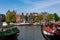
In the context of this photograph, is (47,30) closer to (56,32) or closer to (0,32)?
(56,32)

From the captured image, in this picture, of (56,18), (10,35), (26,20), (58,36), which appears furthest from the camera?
(26,20)

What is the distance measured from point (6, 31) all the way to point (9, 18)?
10815 cm

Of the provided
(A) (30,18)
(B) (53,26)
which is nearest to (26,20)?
(A) (30,18)

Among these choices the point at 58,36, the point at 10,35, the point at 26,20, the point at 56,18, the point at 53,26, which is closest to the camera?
the point at 58,36

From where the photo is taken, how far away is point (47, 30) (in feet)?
140

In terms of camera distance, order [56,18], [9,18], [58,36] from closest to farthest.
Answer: [58,36] < [9,18] < [56,18]

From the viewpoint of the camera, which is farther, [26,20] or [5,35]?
[26,20]

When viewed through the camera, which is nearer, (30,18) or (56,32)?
(56,32)

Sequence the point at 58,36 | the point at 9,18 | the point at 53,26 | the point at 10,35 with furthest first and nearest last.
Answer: the point at 9,18 < the point at 53,26 < the point at 10,35 < the point at 58,36

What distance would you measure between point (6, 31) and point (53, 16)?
123 m

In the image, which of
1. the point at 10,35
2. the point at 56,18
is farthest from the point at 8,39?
the point at 56,18

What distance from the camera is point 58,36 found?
38.0m

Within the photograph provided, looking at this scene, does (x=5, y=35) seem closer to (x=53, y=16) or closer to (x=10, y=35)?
(x=10, y=35)

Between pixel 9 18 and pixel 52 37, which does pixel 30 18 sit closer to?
pixel 9 18
